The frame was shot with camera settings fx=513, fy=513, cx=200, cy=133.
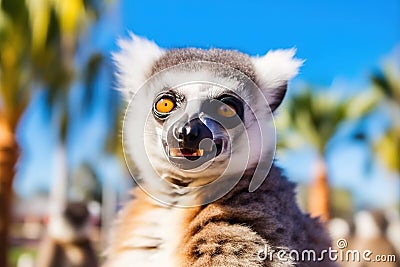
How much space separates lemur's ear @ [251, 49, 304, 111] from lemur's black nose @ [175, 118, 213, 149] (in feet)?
0.99

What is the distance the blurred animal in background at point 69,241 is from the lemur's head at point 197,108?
11.1 feet

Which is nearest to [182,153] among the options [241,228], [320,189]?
[241,228]

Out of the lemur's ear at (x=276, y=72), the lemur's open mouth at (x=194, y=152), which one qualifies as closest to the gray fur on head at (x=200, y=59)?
the lemur's ear at (x=276, y=72)

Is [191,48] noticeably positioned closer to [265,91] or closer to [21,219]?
[265,91]

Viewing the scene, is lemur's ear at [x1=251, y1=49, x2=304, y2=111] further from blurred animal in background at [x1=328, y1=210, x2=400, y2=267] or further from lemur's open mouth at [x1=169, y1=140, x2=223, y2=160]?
blurred animal in background at [x1=328, y1=210, x2=400, y2=267]

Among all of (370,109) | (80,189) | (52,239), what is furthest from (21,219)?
(370,109)

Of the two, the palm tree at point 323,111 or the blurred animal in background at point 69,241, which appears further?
the palm tree at point 323,111

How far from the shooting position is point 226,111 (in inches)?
57.5

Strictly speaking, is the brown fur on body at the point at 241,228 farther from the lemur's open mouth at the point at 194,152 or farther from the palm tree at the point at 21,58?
the palm tree at the point at 21,58

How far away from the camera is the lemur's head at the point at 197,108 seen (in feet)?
4.64

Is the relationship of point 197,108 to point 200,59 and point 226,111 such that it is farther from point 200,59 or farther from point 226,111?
point 200,59

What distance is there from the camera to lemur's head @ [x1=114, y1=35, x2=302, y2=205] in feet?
4.64

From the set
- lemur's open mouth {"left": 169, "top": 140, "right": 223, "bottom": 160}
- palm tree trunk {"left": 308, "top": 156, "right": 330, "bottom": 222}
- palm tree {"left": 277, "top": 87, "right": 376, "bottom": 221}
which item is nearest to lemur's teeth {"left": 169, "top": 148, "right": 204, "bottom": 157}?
lemur's open mouth {"left": 169, "top": 140, "right": 223, "bottom": 160}

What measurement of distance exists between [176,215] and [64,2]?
394cm
